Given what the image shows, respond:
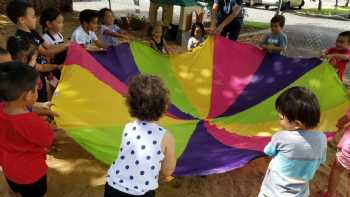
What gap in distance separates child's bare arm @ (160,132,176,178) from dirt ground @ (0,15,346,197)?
3.64 feet

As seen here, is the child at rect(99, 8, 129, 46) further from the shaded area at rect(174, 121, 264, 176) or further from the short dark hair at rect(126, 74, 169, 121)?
the short dark hair at rect(126, 74, 169, 121)

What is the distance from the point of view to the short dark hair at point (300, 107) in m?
1.82

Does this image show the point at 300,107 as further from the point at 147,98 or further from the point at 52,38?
the point at 52,38

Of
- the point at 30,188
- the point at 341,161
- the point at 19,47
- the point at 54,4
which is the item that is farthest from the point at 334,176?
the point at 54,4

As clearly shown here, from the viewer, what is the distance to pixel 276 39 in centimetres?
442

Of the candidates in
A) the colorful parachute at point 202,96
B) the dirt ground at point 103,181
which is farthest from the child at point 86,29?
the dirt ground at point 103,181

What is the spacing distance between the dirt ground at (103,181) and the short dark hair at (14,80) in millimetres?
1175

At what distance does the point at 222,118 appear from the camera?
3697mm

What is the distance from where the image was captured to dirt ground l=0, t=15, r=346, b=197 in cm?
286

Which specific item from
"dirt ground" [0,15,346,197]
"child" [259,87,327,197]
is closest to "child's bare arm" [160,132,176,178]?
"child" [259,87,327,197]

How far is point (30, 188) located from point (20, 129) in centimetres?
41

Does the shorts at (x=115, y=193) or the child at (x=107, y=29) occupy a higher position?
the child at (x=107, y=29)

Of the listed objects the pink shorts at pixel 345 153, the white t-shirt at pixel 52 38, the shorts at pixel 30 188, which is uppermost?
the white t-shirt at pixel 52 38

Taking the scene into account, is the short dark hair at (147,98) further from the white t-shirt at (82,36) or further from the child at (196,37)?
the child at (196,37)
